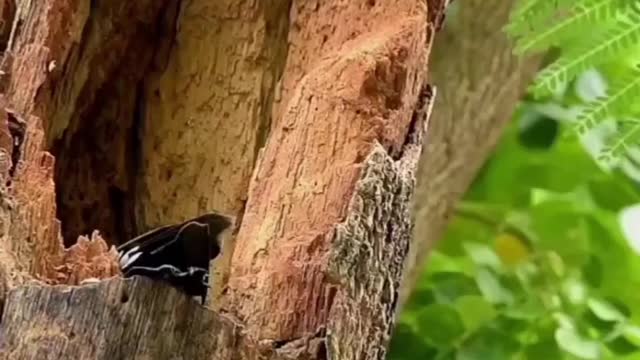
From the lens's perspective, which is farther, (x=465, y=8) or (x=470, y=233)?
(x=470, y=233)

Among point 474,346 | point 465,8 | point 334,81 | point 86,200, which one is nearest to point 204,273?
point 334,81

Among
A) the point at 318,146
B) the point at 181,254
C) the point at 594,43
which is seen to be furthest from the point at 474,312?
the point at 181,254

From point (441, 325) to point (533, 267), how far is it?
0.32 m

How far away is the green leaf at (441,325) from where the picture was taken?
5.84ft

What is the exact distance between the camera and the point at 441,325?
179cm

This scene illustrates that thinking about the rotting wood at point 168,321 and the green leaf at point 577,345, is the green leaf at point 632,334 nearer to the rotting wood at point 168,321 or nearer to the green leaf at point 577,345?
the green leaf at point 577,345

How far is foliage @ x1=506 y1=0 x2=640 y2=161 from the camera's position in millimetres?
1152

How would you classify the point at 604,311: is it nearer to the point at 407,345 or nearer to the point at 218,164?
the point at 407,345

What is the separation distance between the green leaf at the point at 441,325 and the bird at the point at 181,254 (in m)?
0.93

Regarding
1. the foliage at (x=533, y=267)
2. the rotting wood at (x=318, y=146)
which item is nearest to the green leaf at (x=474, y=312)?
the foliage at (x=533, y=267)

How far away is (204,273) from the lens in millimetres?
830

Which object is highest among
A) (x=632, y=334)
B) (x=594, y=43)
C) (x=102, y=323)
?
(x=594, y=43)

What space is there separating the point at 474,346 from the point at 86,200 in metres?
0.76

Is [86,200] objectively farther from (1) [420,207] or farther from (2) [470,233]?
(2) [470,233]
